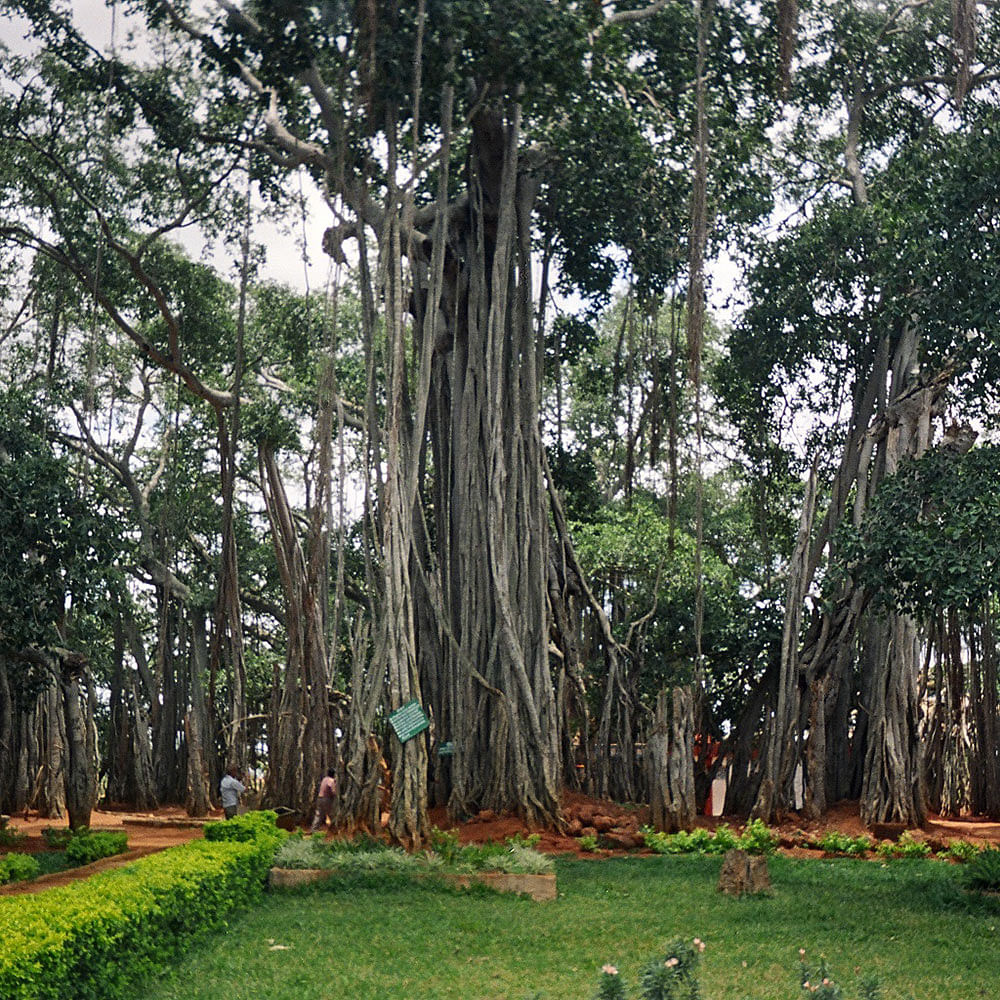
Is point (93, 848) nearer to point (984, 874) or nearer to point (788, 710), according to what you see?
point (788, 710)

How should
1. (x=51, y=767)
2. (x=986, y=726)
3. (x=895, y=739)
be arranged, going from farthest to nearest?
(x=51, y=767), (x=986, y=726), (x=895, y=739)

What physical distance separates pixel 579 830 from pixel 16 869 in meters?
4.35

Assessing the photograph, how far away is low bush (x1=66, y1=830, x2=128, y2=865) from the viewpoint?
10.5 m

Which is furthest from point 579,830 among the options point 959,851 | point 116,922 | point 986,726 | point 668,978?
point 668,978

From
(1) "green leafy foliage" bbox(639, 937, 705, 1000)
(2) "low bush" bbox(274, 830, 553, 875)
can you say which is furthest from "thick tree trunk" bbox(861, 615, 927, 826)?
(1) "green leafy foliage" bbox(639, 937, 705, 1000)

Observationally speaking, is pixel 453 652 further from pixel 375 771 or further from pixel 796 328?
pixel 796 328

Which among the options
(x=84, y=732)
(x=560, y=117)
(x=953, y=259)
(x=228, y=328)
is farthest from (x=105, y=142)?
(x=953, y=259)

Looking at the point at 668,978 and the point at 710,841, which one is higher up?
the point at 668,978

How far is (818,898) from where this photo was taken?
8.27m

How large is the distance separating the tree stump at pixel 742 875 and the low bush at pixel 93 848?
479 centimetres

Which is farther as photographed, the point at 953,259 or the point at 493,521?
the point at 493,521

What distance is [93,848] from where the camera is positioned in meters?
10.6

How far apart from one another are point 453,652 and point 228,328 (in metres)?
6.48

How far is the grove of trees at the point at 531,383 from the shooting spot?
402 inches
